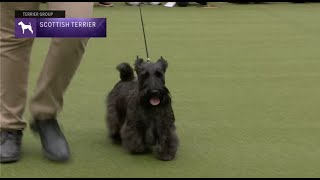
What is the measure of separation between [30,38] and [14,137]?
0.55 metres

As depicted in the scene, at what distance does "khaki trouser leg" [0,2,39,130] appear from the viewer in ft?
9.37

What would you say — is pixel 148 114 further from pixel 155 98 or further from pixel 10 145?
pixel 10 145

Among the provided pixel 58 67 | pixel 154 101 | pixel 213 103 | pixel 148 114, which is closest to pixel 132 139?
pixel 148 114

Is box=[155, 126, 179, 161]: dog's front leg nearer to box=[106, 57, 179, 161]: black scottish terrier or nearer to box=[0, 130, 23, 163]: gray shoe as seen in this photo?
box=[106, 57, 179, 161]: black scottish terrier

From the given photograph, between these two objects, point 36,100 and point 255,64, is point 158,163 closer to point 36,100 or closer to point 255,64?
point 36,100

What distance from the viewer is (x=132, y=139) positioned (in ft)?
10.4

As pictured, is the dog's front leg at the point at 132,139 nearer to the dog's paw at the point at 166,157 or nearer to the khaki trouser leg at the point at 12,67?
the dog's paw at the point at 166,157

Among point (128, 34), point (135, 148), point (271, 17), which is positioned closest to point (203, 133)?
point (135, 148)

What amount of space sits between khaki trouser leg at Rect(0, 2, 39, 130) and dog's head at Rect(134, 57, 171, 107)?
593 millimetres

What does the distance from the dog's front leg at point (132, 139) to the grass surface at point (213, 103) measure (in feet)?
0.17

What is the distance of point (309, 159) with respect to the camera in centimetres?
311

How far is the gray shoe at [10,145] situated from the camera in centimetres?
296
